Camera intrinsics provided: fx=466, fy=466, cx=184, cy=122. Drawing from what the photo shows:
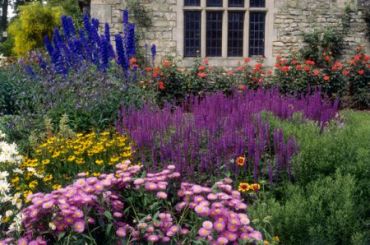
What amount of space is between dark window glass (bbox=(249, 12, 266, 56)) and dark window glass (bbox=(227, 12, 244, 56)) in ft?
0.69

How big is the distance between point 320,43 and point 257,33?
1471 millimetres

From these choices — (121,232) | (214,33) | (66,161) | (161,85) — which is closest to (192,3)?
(214,33)

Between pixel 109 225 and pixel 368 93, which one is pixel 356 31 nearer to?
pixel 368 93

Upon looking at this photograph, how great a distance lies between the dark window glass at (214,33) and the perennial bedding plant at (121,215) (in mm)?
7984

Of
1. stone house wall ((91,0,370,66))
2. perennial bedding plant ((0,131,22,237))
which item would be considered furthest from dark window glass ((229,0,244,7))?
perennial bedding plant ((0,131,22,237))

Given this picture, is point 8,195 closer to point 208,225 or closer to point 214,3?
point 208,225

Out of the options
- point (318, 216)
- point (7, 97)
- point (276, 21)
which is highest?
point (276, 21)

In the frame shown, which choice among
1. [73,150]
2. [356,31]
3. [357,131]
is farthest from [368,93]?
[73,150]

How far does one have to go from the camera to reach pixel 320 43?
10773 mm

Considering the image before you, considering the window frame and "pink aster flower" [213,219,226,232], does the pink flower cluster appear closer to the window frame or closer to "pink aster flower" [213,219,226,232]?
"pink aster flower" [213,219,226,232]

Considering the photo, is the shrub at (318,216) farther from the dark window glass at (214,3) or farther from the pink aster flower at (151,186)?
the dark window glass at (214,3)

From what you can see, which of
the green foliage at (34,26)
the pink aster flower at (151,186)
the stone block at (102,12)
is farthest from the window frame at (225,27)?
the green foliage at (34,26)

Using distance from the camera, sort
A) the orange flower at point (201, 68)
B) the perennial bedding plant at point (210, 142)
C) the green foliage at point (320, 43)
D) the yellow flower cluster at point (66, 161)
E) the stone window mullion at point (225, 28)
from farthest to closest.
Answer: the green foliage at point (320, 43) < the stone window mullion at point (225, 28) < the orange flower at point (201, 68) < the yellow flower cluster at point (66, 161) < the perennial bedding plant at point (210, 142)

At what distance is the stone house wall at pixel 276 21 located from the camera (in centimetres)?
1031
